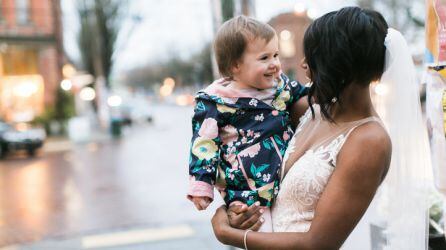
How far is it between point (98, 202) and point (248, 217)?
29.4 ft

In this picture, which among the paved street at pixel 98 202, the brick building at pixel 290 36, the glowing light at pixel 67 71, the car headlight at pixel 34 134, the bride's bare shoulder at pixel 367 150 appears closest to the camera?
the bride's bare shoulder at pixel 367 150

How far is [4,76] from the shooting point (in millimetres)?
30547

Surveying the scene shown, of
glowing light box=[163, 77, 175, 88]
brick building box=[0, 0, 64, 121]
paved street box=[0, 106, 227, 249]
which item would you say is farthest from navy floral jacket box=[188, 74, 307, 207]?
glowing light box=[163, 77, 175, 88]

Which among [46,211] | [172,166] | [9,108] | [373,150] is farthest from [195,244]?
[9,108]

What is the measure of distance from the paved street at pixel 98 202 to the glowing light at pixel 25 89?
523 inches

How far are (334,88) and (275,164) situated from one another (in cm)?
39

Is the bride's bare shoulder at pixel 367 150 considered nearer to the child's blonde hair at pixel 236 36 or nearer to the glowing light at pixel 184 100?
the child's blonde hair at pixel 236 36

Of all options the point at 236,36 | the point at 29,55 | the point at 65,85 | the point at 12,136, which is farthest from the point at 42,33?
the point at 236,36

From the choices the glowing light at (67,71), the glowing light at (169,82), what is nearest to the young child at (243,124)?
the glowing light at (67,71)

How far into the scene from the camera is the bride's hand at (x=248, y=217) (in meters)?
1.95

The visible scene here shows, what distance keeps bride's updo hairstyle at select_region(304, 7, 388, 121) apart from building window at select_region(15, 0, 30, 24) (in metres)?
31.9

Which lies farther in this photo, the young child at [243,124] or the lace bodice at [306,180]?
the young child at [243,124]

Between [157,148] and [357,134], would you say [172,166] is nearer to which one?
[157,148]

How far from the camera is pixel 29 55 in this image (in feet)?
104
